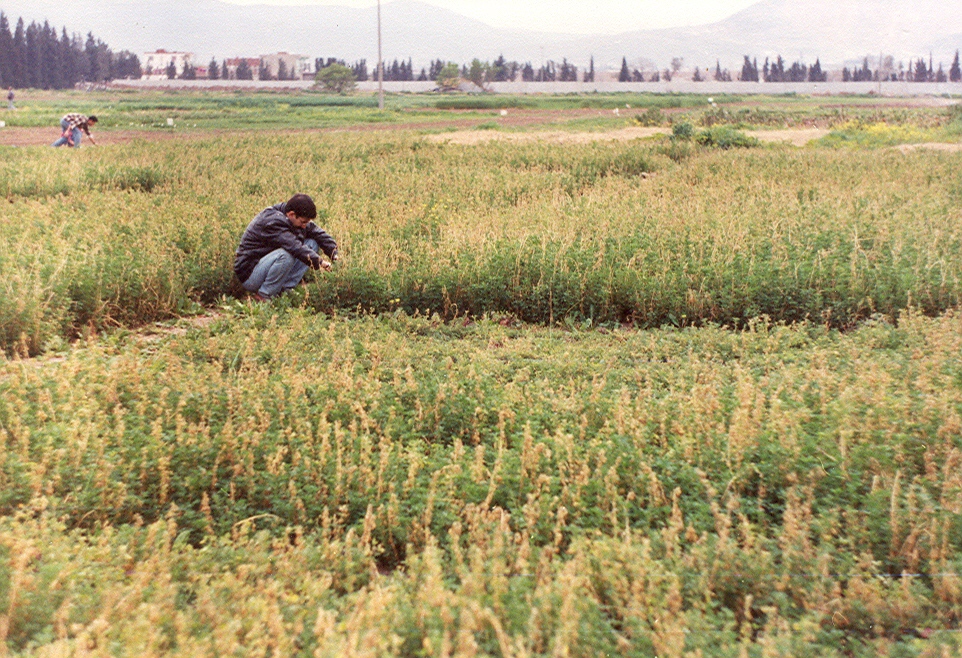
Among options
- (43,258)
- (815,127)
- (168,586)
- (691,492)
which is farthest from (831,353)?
(815,127)

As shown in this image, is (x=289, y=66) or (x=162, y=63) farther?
(x=289, y=66)

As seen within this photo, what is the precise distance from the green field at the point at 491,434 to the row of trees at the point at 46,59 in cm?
4731

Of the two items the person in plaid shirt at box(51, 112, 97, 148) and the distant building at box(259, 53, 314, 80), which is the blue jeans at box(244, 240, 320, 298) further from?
the distant building at box(259, 53, 314, 80)

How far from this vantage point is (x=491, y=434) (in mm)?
5090

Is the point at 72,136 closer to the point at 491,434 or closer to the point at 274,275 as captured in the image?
the point at 274,275

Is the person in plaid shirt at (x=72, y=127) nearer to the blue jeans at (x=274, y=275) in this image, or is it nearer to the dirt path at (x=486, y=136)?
the dirt path at (x=486, y=136)

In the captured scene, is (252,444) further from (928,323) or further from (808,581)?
(928,323)

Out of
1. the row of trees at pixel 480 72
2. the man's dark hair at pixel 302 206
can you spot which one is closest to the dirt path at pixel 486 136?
the man's dark hair at pixel 302 206

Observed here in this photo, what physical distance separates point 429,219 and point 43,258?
4613 millimetres

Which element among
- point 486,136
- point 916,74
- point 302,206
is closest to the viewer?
point 302,206

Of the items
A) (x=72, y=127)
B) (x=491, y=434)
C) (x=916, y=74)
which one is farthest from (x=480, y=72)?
(x=491, y=434)

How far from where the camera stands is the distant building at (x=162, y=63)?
80438 mm

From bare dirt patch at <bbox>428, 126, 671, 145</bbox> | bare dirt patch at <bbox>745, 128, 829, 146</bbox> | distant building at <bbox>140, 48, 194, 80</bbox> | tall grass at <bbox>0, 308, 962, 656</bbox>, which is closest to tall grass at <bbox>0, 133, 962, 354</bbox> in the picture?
tall grass at <bbox>0, 308, 962, 656</bbox>

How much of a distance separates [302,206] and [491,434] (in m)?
4.03
